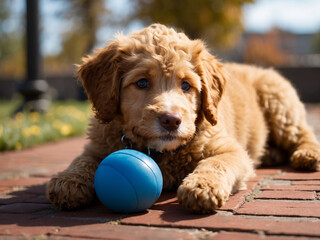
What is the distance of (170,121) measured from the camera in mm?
3525

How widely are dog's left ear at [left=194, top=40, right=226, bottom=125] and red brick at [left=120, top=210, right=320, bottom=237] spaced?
1309mm

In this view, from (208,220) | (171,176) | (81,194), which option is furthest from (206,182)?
(81,194)

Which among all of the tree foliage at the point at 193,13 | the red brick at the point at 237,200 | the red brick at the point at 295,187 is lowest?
the red brick at the point at 237,200

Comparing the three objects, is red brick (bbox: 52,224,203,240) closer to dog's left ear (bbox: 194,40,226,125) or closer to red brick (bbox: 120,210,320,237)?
red brick (bbox: 120,210,320,237)

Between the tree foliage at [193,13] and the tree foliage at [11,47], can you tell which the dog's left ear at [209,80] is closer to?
the tree foliage at [193,13]

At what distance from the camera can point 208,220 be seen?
119 inches

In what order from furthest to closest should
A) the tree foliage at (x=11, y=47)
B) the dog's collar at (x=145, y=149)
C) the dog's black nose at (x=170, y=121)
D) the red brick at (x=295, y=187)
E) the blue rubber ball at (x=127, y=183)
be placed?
the tree foliage at (x=11, y=47) < the dog's collar at (x=145, y=149) < the red brick at (x=295, y=187) < the dog's black nose at (x=170, y=121) < the blue rubber ball at (x=127, y=183)

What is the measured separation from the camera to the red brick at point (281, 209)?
3112mm

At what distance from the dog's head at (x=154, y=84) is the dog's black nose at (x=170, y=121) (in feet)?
0.03

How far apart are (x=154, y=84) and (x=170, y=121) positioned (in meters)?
0.58

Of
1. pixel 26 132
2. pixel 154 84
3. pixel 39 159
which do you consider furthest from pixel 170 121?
pixel 26 132

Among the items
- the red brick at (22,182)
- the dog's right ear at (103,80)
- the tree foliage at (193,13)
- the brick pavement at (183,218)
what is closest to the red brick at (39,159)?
the red brick at (22,182)

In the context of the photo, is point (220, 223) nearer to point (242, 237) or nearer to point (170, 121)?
point (242, 237)

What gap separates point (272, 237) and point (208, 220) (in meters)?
0.57
